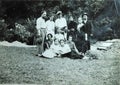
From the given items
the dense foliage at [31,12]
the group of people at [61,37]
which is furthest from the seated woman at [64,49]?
the dense foliage at [31,12]

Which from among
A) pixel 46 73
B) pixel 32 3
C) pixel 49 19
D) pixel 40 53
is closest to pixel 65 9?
pixel 49 19

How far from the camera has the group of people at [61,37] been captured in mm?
3391

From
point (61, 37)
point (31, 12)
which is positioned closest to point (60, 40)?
point (61, 37)

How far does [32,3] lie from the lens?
11.2 feet

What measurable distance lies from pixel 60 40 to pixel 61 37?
46mm

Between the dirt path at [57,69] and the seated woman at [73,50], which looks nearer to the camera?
the dirt path at [57,69]

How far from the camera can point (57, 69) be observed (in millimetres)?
3354

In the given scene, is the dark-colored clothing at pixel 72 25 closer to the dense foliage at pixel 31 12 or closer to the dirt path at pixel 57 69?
the dense foliage at pixel 31 12

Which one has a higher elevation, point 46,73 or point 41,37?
point 41,37

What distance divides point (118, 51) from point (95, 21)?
0.54m

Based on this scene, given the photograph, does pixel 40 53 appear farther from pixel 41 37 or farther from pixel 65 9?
pixel 65 9

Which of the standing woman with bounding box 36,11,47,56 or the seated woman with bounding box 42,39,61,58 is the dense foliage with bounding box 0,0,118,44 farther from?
the seated woman with bounding box 42,39,61,58

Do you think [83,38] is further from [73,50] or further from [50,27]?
[50,27]

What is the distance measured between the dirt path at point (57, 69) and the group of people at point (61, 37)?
0.10 metres
